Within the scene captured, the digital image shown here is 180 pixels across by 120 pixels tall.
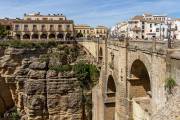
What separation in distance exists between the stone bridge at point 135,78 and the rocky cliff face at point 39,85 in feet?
10.9

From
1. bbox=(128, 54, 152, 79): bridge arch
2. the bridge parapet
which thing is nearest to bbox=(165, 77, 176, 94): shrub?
the bridge parapet

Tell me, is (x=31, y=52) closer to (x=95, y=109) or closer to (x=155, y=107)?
A: (x=95, y=109)

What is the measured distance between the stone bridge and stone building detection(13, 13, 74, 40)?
27.7 metres

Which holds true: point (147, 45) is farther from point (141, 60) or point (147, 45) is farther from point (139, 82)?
point (139, 82)

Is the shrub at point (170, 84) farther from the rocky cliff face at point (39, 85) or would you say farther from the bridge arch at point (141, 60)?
the rocky cliff face at point (39, 85)

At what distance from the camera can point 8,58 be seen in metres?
43.3

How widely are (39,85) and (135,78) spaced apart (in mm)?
18242

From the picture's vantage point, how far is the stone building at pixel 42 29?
64688 mm

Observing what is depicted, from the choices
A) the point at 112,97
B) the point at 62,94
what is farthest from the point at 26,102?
the point at 112,97

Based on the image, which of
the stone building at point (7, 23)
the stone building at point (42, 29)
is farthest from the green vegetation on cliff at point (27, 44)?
the stone building at point (7, 23)

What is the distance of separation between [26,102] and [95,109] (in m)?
8.76

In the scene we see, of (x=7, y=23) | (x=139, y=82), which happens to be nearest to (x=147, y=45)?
(x=139, y=82)

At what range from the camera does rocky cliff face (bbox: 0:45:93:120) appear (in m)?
37.3

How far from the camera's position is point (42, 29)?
65.9m
